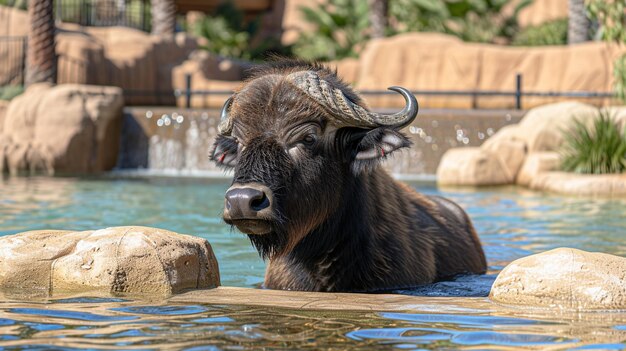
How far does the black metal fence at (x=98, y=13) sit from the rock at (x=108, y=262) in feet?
110

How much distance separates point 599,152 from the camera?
17969mm

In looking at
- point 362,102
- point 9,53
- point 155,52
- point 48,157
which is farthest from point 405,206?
point 155,52

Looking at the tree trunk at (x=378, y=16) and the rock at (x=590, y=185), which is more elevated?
the tree trunk at (x=378, y=16)

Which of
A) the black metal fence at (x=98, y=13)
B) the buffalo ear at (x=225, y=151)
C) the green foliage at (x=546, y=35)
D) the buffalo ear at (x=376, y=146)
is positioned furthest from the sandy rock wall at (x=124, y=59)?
the buffalo ear at (x=376, y=146)

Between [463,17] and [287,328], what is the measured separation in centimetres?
3529

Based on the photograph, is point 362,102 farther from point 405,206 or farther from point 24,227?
→ point 24,227

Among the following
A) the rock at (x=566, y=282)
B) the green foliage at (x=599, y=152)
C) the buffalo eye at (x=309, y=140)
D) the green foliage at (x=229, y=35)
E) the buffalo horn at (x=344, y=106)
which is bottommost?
the rock at (x=566, y=282)

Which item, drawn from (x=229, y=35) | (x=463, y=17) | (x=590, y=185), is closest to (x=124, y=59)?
(x=229, y=35)

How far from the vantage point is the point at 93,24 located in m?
40.2

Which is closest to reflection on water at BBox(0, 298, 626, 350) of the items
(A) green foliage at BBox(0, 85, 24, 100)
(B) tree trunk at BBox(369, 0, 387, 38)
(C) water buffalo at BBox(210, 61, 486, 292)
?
(C) water buffalo at BBox(210, 61, 486, 292)

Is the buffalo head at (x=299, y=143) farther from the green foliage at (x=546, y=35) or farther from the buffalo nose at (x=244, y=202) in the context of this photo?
the green foliage at (x=546, y=35)

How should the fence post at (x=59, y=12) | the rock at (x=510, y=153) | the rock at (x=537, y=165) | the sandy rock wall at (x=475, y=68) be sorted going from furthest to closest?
the fence post at (x=59, y=12), the sandy rock wall at (x=475, y=68), the rock at (x=510, y=153), the rock at (x=537, y=165)

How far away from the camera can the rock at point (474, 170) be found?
1883cm

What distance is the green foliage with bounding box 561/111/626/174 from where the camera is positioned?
1795 cm
